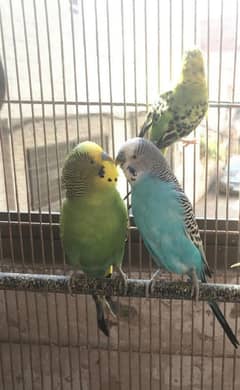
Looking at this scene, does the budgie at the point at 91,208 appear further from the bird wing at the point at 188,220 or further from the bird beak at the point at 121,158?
the bird wing at the point at 188,220

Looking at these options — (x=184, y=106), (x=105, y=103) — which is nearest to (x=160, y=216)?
(x=184, y=106)

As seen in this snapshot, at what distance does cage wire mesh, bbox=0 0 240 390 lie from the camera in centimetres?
114

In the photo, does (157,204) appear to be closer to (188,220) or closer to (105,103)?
(188,220)

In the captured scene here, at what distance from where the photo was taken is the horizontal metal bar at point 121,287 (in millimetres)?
887

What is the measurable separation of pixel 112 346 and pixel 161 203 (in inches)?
29.7

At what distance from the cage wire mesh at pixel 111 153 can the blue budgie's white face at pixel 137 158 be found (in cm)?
31

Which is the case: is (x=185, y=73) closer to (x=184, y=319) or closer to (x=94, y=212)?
(x=94, y=212)

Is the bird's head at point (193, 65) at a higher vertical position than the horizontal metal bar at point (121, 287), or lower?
higher

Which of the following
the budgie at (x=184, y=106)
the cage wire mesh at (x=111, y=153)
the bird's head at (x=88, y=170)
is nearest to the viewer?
the bird's head at (x=88, y=170)

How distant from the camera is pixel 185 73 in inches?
40.3

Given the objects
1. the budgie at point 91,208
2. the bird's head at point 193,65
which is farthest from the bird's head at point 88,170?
the bird's head at point 193,65

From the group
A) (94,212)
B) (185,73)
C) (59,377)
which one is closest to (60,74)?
(185,73)

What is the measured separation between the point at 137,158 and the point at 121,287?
0.26 metres

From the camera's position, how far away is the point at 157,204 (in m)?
0.87
